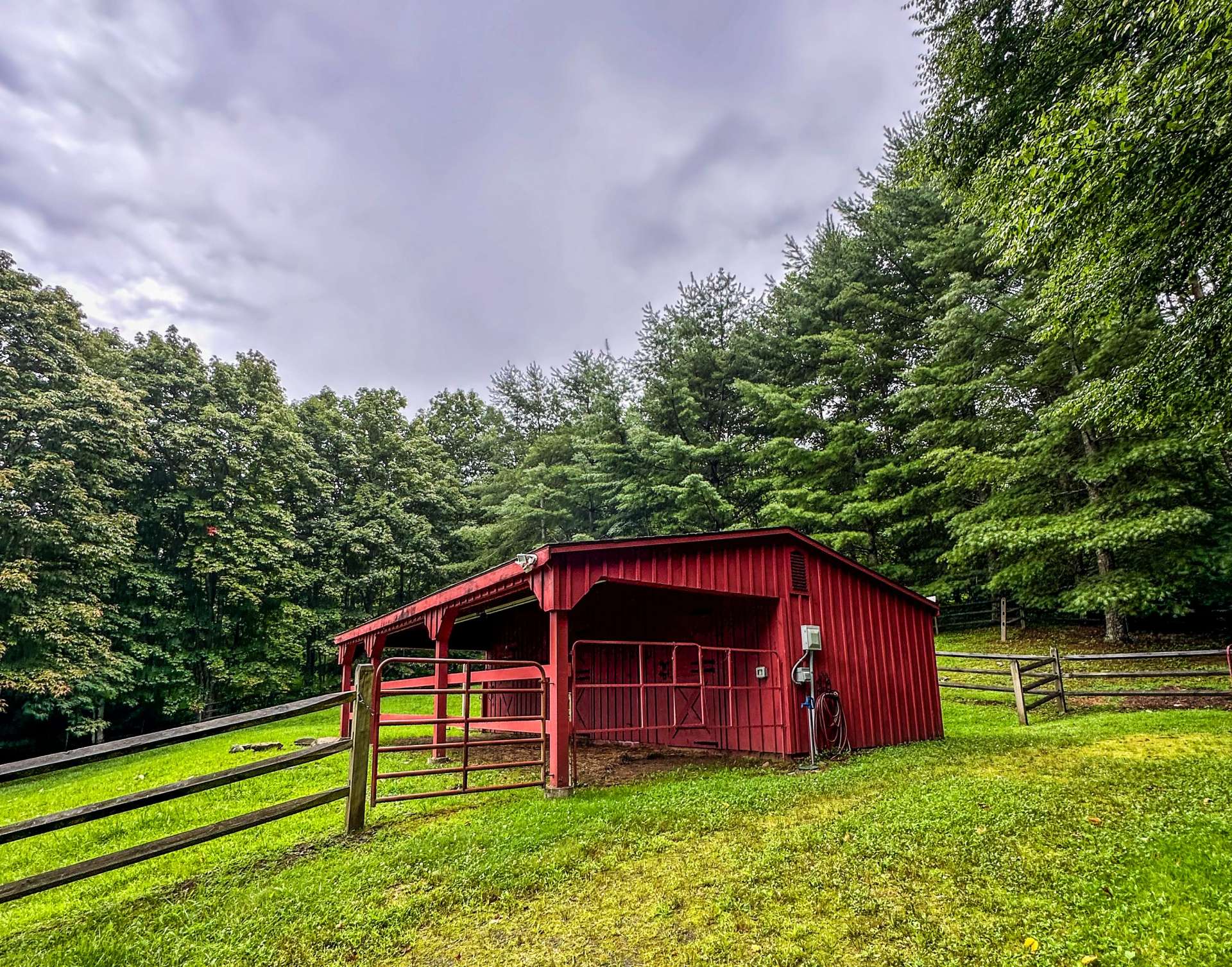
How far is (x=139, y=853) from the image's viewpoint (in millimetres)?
3250

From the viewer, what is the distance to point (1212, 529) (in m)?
12.2

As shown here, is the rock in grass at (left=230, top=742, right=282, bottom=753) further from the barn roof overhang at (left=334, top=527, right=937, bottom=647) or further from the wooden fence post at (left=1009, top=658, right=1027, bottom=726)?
the wooden fence post at (left=1009, top=658, right=1027, bottom=726)

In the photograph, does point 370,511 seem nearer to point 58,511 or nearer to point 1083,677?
point 58,511

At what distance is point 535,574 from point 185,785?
10.8ft

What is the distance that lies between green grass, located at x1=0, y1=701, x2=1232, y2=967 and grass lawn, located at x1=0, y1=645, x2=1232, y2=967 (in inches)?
0.6

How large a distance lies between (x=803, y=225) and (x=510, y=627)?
18.2m

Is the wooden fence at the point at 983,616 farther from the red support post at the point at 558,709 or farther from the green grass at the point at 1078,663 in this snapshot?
the red support post at the point at 558,709

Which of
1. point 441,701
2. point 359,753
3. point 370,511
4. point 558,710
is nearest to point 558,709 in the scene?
point 558,710

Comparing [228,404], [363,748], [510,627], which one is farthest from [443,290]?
[363,748]

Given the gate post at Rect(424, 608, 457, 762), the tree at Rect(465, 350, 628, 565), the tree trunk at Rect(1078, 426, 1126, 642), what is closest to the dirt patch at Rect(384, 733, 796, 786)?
the gate post at Rect(424, 608, 457, 762)

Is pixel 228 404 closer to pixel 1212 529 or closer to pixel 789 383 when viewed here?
pixel 789 383

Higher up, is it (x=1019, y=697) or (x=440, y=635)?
(x=440, y=635)

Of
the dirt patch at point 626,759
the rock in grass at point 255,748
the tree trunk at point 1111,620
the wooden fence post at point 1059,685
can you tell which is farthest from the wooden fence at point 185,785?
the tree trunk at point 1111,620

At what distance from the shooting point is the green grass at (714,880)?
267cm
